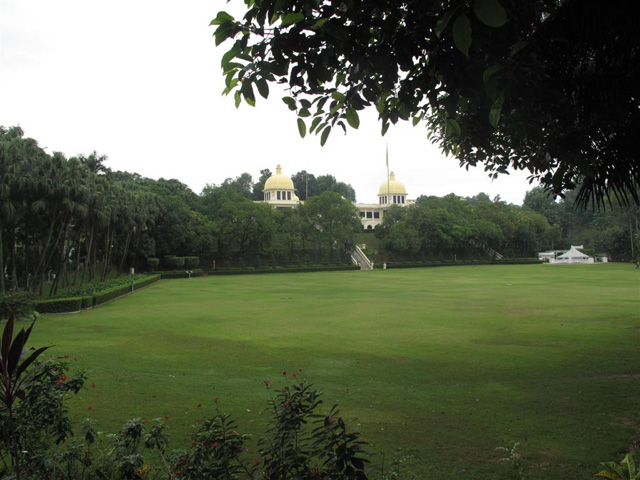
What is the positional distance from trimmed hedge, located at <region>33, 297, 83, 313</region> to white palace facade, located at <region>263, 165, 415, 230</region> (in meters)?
59.3

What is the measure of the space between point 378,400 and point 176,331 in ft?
26.7

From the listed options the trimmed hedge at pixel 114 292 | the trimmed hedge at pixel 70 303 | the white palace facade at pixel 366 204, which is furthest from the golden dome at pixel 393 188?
the trimmed hedge at pixel 70 303

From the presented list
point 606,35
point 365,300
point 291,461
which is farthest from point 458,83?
point 365,300

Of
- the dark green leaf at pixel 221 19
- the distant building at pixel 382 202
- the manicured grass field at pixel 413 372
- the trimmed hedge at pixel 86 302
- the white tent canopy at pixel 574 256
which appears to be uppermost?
the distant building at pixel 382 202

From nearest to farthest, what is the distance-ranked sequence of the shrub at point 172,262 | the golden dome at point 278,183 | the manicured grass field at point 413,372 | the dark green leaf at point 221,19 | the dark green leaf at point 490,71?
the dark green leaf at point 490,71
the dark green leaf at point 221,19
the manicured grass field at point 413,372
the shrub at point 172,262
the golden dome at point 278,183

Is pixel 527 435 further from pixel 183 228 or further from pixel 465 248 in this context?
pixel 465 248

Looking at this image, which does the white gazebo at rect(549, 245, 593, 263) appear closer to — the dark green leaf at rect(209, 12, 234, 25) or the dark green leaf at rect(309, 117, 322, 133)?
the dark green leaf at rect(309, 117, 322, 133)

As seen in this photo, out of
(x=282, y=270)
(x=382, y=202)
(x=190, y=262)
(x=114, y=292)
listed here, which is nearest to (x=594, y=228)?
(x=382, y=202)

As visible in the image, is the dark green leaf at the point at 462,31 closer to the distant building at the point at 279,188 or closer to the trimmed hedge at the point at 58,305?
the trimmed hedge at the point at 58,305

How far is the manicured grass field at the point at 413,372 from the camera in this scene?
5324mm

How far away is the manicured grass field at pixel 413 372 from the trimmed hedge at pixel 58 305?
1.18 metres

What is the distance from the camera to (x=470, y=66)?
337 cm

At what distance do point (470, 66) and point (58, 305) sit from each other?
18.6m

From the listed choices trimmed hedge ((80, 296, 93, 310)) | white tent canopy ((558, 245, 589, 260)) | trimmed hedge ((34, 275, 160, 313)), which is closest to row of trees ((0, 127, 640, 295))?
white tent canopy ((558, 245, 589, 260))
